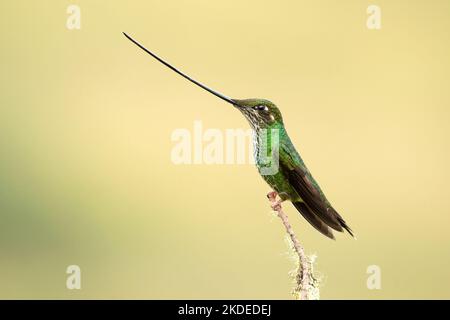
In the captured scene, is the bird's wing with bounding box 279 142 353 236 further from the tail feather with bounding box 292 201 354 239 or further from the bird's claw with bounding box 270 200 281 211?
the bird's claw with bounding box 270 200 281 211

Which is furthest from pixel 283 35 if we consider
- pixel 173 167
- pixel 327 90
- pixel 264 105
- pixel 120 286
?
pixel 264 105

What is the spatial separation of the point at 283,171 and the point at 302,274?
0.81m

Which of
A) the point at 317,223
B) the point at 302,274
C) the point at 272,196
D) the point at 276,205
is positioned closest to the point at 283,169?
the point at 272,196

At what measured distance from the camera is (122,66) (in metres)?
12.8

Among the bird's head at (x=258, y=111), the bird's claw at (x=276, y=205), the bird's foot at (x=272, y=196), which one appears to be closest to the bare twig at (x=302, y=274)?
the bird's claw at (x=276, y=205)

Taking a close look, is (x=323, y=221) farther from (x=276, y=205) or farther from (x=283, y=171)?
(x=283, y=171)

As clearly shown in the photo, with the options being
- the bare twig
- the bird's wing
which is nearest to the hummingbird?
the bird's wing

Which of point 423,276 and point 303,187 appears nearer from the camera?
point 303,187

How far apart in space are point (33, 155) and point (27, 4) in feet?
16.6

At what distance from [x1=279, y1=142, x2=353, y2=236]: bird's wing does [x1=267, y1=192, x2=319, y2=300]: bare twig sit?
0.83 feet

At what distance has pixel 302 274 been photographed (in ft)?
10.8

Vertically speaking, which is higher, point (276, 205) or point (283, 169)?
point (283, 169)

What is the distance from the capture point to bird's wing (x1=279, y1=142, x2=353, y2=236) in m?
3.54

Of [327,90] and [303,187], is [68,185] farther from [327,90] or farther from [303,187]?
[303,187]
